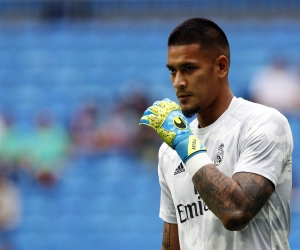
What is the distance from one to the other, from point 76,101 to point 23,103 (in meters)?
0.84

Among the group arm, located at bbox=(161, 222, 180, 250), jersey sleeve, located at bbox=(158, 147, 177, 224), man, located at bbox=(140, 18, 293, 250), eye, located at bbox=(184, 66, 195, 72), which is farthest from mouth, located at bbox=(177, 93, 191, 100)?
arm, located at bbox=(161, 222, 180, 250)

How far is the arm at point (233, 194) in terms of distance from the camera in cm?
300

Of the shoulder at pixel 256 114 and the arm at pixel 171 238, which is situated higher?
the shoulder at pixel 256 114

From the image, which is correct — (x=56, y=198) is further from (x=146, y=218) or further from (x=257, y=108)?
(x=257, y=108)

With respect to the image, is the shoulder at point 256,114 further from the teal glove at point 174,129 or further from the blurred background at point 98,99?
the blurred background at point 98,99

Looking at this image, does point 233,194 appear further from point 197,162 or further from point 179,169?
point 179,169

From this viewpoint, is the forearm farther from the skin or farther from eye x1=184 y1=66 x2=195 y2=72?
eye x1=184 y1=66 x2=195 y2=72

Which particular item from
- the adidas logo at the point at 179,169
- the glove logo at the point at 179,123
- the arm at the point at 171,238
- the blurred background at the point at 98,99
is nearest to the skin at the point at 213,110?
the glove logo at the point at 179,123

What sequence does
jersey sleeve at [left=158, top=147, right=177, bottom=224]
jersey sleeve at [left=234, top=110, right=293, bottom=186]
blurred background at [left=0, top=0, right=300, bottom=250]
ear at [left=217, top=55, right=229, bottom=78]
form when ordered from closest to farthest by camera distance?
jersey sleeve at [left=234, top=110, right=293, bottom=186] < ear at [left=217, top=55, right=229, bottom=78] < jersey sleeve at [left=158, top=147, right=177, bottom=224] < blurred background at [left=0, top=0, right=300, bottom=250]

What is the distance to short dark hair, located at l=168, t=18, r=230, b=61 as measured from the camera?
11.3ft

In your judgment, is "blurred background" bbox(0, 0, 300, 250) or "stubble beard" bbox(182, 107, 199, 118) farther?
"blurred background" bbox(0, 0, 300, 250)

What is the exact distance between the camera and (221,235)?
3.27 meters

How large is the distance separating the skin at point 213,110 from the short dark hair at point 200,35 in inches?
1.0

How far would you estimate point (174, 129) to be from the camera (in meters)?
3.24
